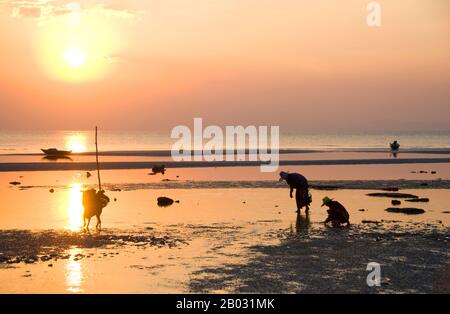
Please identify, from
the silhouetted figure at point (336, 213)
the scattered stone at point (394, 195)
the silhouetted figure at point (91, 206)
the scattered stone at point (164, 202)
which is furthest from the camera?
the scattered stone at point (394, 195)

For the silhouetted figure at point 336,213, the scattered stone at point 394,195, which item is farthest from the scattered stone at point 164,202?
the scattered stone at point 394,195

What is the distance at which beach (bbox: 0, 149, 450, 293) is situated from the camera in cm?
1298

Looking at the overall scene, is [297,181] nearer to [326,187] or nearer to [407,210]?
[407,210]

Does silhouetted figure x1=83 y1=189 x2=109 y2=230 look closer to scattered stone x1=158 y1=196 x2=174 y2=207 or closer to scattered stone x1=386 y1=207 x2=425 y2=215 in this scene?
scattered stone x1=158 y1=196 x2=174 y2=207

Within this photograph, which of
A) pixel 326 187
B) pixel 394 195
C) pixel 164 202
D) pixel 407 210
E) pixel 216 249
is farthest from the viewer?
pixel 326 187

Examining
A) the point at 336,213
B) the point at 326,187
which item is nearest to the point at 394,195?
the point at 326,187

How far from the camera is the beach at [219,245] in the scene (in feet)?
42.6

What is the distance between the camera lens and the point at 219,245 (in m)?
17.3

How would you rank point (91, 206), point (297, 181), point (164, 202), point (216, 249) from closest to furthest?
point (216, 249)
point (91, 206)
point (297, 181)
point (164, 202)

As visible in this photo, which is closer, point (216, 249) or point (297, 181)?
point (216, 249)

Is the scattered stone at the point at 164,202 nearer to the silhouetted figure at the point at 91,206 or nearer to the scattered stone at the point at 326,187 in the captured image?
the silhouetted figure at the point at 91,206

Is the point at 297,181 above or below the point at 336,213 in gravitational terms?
above
